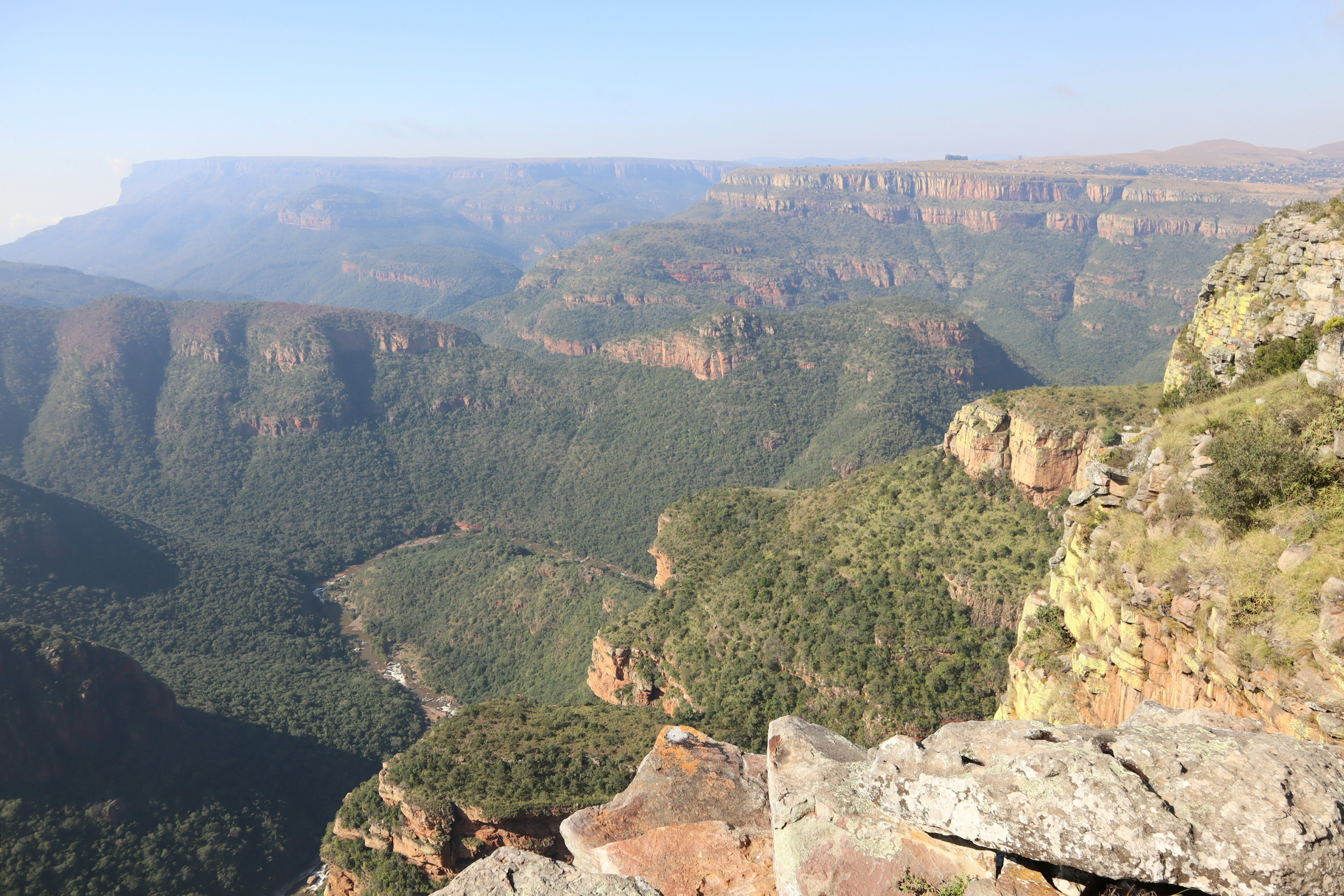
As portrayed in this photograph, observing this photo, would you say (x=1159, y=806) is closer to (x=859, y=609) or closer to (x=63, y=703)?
(x=859, y=609)

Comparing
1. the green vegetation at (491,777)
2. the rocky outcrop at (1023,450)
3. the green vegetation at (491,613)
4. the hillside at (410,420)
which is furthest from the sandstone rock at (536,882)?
the hillside at (410,420)

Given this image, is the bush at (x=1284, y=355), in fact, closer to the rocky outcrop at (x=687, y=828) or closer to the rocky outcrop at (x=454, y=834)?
the rocky outcrop at (x=687, y=828)

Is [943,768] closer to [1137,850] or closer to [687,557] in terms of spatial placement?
[1137,850]

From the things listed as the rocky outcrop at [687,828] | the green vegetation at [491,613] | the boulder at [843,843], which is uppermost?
the boulder at [843,843]

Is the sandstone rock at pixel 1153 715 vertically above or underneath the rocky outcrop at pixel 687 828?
above

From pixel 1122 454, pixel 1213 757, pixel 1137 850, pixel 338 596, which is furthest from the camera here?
pixel 338 596

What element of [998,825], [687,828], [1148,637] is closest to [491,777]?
[687,828]

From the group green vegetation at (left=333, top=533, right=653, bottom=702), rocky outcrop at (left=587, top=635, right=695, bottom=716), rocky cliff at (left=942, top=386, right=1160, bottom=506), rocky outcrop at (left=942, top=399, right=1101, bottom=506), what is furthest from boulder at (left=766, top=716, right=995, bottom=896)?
green vegetation at (left=333, top=533, right=653, bottom=702)

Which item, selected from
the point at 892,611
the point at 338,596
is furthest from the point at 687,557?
the point at 338,596
